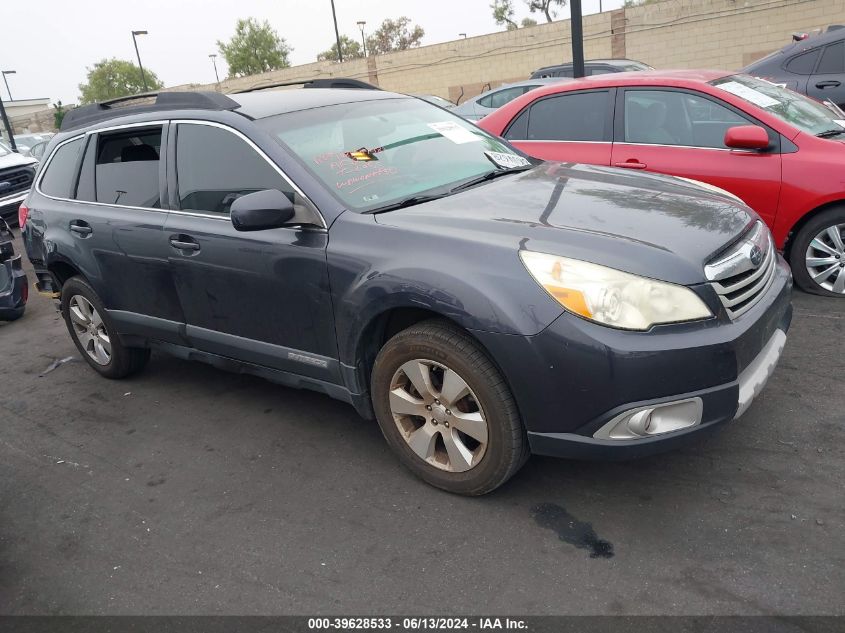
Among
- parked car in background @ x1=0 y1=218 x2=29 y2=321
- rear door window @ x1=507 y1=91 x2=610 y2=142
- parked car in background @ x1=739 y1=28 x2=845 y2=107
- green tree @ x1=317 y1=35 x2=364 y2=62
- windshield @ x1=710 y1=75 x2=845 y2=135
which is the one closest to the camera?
windshield @ x1=710 y1=75 x2=845 y2=135

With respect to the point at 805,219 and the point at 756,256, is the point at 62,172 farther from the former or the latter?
the point at 805,219

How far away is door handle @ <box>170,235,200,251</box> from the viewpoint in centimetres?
373

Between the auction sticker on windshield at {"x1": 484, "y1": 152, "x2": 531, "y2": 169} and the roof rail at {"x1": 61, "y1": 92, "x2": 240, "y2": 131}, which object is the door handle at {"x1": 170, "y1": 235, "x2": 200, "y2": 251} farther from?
the auction sticker on windshield at {"x1": 484, "y1": 152, "x2": 531, "y2": 169}

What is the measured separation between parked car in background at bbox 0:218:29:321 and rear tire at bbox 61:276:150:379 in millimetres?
1986

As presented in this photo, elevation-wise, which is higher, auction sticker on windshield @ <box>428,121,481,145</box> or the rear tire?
auction sticker on windshield @ <box>428,121,481,145</box>

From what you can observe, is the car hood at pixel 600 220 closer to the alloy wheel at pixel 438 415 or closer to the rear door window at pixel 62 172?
the alloy wheel at pixel 438 415

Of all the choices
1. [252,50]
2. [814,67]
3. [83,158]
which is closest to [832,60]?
[814,67]

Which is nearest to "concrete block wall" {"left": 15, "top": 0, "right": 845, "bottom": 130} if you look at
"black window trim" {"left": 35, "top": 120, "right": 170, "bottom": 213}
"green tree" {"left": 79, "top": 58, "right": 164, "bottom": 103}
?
"black window trim" {"left": 35, "top": 120, "right": 170, "bottom": 213}

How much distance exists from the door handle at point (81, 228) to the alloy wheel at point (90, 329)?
47 cm

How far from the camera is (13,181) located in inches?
495

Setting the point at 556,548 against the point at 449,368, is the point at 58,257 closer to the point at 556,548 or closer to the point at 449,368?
the point at 449,368

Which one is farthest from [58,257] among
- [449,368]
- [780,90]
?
[780,90]

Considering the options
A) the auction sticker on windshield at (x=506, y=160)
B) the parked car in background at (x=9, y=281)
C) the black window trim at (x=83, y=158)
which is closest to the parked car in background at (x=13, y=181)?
the parked car in background at (x=9, y=281)

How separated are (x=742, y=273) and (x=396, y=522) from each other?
1.74 metres
